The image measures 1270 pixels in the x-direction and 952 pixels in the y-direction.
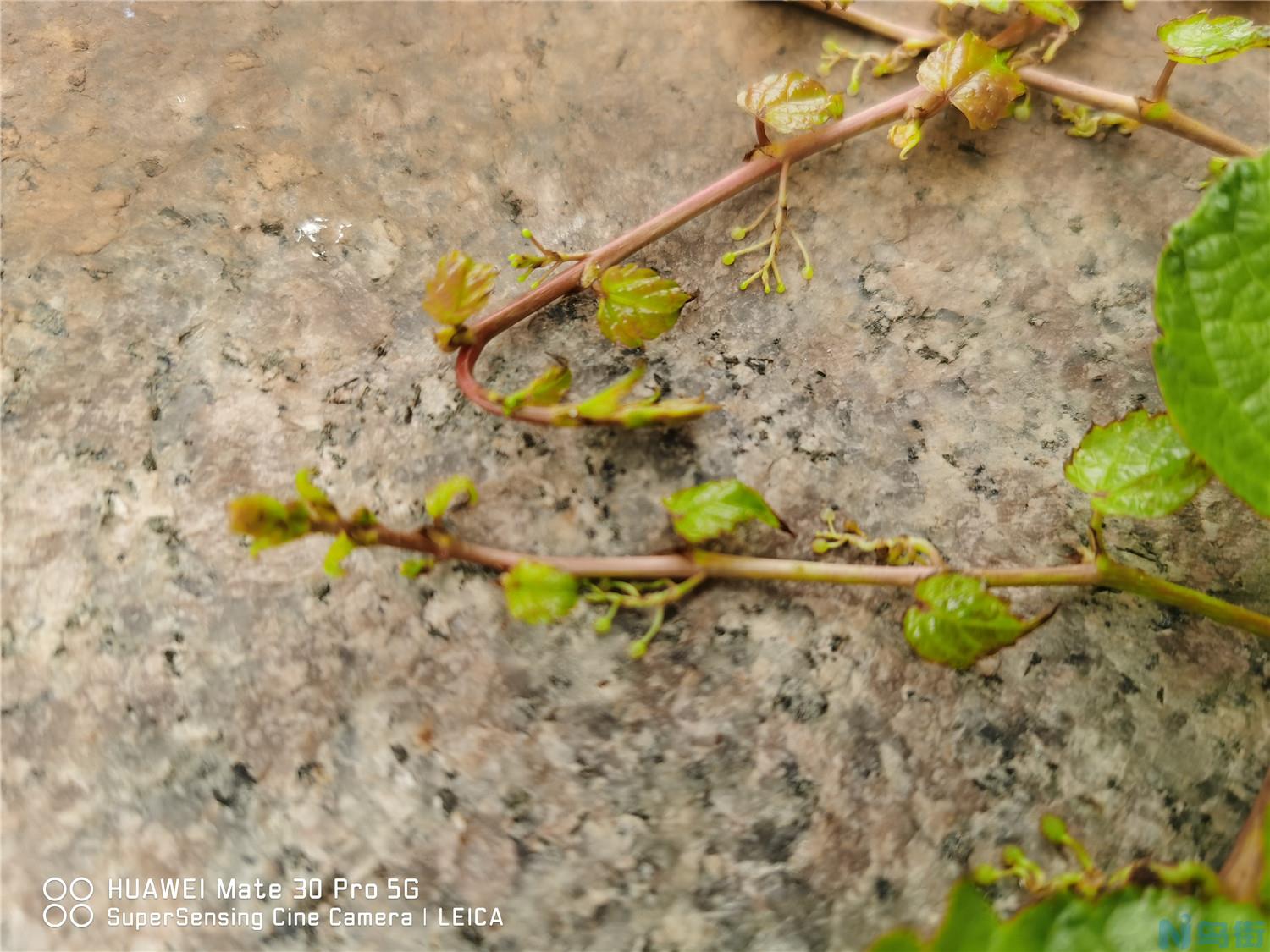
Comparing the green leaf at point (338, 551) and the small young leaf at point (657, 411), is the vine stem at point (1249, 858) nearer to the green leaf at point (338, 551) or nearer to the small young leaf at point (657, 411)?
the small young leaf at point (657, 411)

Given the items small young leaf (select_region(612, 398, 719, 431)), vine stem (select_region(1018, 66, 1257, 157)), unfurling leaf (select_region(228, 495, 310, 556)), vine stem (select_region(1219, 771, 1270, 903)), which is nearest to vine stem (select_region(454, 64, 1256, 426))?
vine stem (select_region(1018, 66, 1257, 157))

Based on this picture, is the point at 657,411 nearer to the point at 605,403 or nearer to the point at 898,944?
the point at 605,403

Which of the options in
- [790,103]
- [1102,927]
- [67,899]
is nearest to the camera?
[1102,927]

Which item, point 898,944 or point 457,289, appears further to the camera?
point 457,289

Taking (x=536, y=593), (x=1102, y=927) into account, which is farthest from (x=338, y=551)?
(x=1102, y=927)

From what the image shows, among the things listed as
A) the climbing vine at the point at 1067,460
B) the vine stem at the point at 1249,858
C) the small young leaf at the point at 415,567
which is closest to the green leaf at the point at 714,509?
the climbing vine at the point at 1067,460

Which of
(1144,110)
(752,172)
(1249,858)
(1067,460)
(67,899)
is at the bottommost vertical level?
(67,899)

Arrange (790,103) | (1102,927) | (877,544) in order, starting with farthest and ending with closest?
(790,103)
(877,544)
(1102,927)

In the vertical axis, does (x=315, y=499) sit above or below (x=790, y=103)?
below
